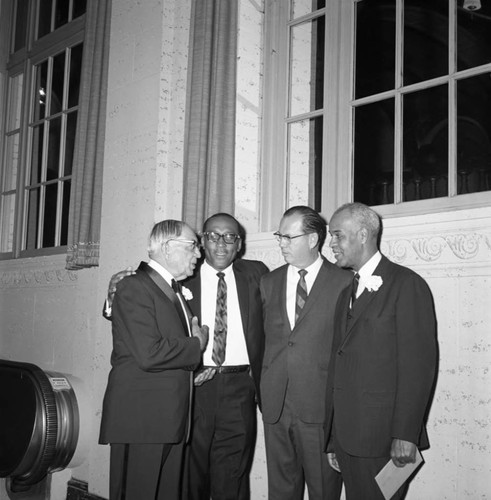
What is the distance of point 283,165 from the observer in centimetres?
353

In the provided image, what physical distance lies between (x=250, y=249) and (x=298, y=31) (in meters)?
1.43

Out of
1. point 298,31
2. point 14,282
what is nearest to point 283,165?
point 298,31

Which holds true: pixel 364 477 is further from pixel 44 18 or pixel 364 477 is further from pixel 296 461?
pixel 44 18

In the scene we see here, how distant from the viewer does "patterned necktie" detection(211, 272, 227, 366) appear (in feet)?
8.91

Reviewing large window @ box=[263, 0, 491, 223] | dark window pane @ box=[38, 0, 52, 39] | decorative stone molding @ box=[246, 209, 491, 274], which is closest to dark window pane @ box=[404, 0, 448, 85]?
large window @ box=[263, 0, 491, 223]

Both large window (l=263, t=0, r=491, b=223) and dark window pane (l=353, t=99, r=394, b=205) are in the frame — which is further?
dark window pane (l=353, t=99, r=394, b=205)

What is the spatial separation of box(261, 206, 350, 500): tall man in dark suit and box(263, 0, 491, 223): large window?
0.58 metres

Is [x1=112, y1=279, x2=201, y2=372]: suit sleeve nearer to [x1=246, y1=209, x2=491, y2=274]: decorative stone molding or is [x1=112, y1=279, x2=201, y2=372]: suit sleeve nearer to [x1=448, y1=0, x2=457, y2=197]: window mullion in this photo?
[x1=246, y1=209, x2=491, y2=274]: decorative stone molding

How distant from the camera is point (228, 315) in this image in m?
2.79

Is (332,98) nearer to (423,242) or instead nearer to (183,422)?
(423,242)

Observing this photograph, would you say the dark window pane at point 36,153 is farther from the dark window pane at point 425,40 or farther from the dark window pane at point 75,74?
the dark window pane at point 425,40

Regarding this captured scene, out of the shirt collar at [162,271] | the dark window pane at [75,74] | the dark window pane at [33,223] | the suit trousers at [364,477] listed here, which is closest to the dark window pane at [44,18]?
the dark window pane at [75,74]

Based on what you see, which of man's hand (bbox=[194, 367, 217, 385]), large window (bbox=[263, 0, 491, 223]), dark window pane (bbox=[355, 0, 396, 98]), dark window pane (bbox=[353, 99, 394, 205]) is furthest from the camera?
dark window pane (bbox=[355, 0, 396, 98])

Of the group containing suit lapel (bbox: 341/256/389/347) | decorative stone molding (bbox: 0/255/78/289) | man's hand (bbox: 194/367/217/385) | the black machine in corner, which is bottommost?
the black machine in corner
